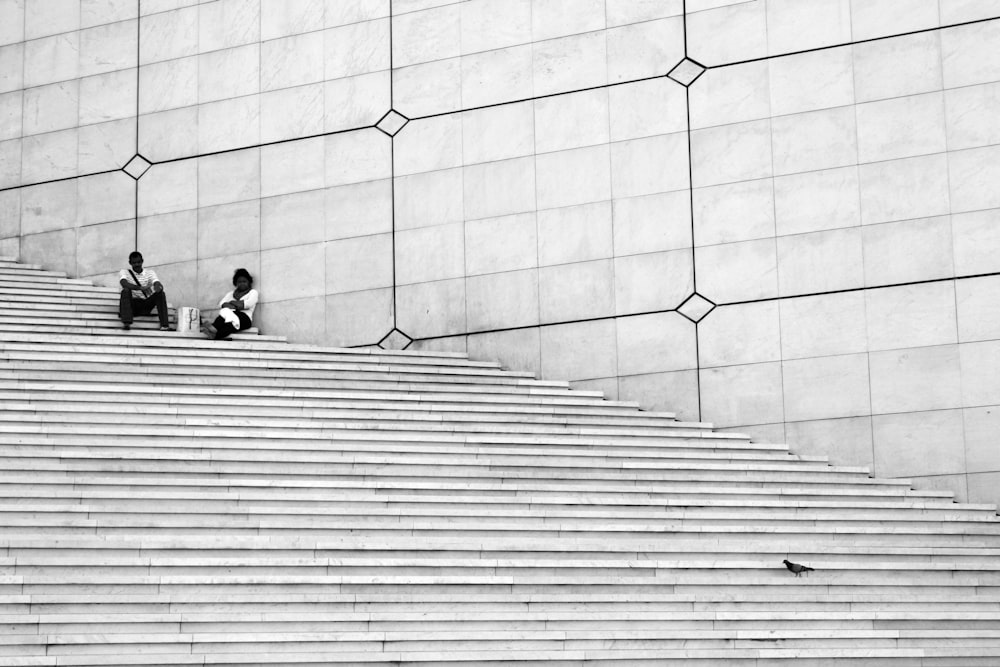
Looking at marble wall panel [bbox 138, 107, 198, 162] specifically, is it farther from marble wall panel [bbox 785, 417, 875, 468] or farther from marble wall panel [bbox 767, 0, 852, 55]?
marble wall panel [bbox 785, 417, 875, 468]

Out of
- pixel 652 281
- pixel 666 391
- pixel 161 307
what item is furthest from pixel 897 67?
pixel 161 307

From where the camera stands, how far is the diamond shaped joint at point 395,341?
1318 cm

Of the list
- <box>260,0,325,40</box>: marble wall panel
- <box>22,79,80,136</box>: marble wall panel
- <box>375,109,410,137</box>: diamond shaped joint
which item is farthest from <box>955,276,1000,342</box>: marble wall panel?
<box>22,79,80,136</box>: marble wall panel

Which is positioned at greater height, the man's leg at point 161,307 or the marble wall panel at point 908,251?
the marble wall panel at point 908,251

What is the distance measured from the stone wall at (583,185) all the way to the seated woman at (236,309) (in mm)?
246

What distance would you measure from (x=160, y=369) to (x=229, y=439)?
147 centimetres

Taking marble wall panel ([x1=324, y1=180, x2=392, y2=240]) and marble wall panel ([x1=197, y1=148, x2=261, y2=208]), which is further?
marble wall panel ([x1=197, y1=148, x2=261, y2=208])

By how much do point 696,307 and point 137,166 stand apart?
513 centimetres

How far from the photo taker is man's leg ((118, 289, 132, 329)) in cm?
1235

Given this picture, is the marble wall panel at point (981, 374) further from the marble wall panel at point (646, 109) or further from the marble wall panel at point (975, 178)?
the marble wall panel at point (646, 109)

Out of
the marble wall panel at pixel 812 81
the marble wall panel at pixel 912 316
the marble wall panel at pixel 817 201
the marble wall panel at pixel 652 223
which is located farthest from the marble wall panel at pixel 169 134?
the marble wall panel at pixel 912 316

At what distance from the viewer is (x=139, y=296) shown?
12.8 meters

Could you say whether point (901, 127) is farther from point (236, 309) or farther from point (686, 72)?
point (236, 309)

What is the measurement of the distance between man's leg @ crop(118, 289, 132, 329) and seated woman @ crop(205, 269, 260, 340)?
1.97ft
